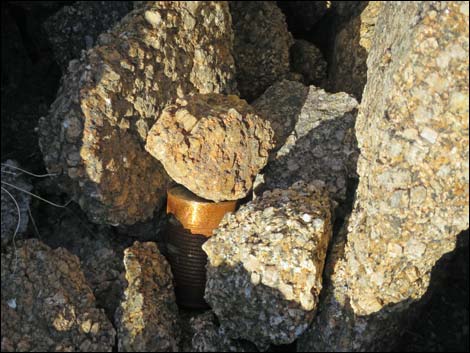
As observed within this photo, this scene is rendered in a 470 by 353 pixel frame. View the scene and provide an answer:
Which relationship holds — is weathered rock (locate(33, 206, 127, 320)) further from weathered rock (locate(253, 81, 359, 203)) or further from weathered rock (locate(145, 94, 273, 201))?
weathered rock (locate(253, 81, 359, 203))

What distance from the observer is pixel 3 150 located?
2832 millimetres

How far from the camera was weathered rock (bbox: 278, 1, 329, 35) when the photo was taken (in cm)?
319

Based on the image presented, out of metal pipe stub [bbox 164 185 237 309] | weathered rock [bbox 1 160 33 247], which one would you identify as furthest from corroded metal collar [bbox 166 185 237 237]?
weathered rock [bbox 1 160 33 247]

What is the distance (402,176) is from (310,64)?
1416 mm

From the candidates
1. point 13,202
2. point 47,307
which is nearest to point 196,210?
point 47,307

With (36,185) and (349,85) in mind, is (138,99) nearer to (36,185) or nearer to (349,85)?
(36,185)

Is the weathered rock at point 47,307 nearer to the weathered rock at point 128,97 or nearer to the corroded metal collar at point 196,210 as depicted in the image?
the weathered rock at point 128,97

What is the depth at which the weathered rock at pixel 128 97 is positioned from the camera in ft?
7.69

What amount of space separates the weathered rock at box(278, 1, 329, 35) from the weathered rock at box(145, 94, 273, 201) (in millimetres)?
1169

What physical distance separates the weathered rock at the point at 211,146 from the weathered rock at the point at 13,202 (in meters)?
0.72

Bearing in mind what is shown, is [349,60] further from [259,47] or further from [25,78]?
[25,78]

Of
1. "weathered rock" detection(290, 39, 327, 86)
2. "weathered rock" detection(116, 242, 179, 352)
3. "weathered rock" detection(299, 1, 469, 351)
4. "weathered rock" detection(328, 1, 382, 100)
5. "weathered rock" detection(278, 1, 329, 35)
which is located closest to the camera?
"weathered rock" detection(299, 1, 469, 351)

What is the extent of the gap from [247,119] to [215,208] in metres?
0.38

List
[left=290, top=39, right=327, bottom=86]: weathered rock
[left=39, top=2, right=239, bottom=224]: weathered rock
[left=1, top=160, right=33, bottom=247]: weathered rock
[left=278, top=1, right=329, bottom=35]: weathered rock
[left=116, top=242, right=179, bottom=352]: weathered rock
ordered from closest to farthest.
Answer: [left=116, top=242, right=179, bottom=352]: weathered rock → [left=39, top=2, right=239, bottom=224]: weathered rock → [left=1, top=160, right=33, bottom=247]: weathered rock → [left=290, top=39, right=327, bottom=86]: weathered rock → [left=278, top=1, right=329, bottom=35]: weathered rock
